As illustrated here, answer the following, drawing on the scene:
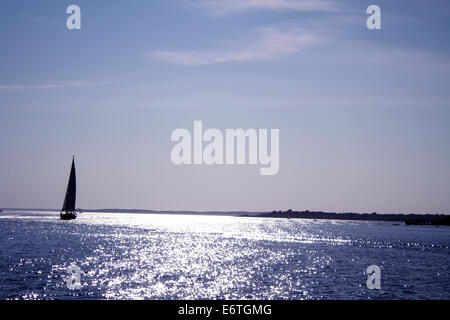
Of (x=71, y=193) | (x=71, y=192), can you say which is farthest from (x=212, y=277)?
(x=71, y=193)

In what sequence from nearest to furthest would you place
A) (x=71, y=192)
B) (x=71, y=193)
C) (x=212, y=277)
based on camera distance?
(x=212, y=277), (x=71, y=192), (x=71, y=193)

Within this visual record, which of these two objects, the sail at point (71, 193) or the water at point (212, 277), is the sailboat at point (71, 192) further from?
the water at point (212, 277)

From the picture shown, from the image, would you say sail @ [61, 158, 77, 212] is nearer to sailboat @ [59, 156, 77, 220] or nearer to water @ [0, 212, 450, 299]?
sailboat @ [59, 156, 77, 220]

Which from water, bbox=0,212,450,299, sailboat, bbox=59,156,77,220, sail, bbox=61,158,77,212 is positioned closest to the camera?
water, bbox=0,212,450,299

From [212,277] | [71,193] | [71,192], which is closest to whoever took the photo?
[212,277]

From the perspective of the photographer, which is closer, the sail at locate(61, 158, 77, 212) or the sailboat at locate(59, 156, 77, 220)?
the sailboat at locate(59, 156, 77, 220)

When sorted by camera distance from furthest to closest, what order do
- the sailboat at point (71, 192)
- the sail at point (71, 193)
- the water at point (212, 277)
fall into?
the sail at point (71, 193) → the sailboat at point (71, 192) → the water at point (212, 277)

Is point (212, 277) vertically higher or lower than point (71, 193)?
lower

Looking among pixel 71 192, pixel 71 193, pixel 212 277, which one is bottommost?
pixel 212 277

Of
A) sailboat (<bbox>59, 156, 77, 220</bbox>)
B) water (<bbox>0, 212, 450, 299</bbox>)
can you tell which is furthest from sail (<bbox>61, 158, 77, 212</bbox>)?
water (<bbox>0, 212, 450, 299</bbox>)

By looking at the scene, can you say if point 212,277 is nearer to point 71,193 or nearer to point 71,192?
point 71,192

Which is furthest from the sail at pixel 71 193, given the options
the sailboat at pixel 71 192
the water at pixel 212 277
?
the water at pixel 212 277
